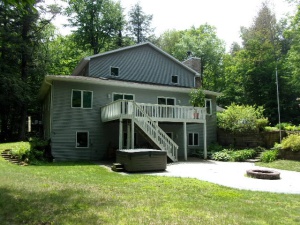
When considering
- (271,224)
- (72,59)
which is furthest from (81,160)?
(72,59)

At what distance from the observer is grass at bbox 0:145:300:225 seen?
434cm

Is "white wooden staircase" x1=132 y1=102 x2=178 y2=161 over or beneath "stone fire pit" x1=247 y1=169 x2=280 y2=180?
over

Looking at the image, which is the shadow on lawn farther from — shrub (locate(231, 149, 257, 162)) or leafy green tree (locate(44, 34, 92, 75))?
leafy green tree (locate(44, 34, 92, 75))

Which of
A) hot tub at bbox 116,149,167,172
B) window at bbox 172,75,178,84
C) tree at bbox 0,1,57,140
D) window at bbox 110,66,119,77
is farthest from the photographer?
window at bbox 172,75,178,84

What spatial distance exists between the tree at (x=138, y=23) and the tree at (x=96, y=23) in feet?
7.82

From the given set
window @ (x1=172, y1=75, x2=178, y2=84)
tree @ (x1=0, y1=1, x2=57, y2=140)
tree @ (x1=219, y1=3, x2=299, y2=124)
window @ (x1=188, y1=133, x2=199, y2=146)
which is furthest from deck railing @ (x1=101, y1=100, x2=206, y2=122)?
tree @ (x1=219, y1=3, x2=299, y2=124)

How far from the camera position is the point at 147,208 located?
16.3ft

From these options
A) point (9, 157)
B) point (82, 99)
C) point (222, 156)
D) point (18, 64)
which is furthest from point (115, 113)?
point (18, 64)

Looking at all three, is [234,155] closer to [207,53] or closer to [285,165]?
[285,165]

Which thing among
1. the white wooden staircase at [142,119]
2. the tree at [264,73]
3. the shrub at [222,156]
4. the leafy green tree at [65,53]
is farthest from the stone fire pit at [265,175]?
the leafy green tree at [65,53]

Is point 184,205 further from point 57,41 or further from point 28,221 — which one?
point 57,41

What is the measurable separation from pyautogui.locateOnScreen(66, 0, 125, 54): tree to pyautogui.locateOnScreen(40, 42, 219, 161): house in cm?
1358

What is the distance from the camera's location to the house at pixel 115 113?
584 inches

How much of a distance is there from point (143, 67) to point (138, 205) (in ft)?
56.8
